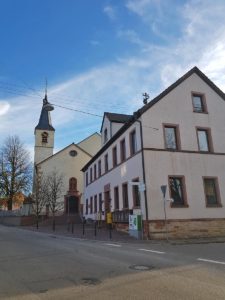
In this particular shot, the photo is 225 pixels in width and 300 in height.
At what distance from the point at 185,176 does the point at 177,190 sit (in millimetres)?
1082

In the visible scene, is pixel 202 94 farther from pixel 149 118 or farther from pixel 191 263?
pixel 191 263

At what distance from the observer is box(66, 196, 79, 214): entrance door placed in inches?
1928

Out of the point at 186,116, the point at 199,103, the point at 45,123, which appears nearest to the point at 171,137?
the point at 186,116

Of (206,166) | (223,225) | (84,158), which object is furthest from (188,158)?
(84,158)

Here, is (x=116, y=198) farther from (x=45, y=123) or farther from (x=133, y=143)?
(x=45, y=123)

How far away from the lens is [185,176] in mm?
20609

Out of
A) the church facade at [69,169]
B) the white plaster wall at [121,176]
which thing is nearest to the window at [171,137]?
the white plaster wall at [121,176]

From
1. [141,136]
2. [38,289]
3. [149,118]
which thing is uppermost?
[149,118]

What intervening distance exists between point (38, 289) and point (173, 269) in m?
3.54

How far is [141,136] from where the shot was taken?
20547 millimetres

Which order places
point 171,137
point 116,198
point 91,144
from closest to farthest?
point 171,137 → point 116,198 → point 91,144

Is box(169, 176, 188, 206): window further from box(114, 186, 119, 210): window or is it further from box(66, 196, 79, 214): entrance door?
box(66, 196, 79, 214): entrance door

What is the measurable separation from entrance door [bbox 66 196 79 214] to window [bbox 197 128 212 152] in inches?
1216

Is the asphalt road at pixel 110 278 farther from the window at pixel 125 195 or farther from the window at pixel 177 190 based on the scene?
the window at pixel 125 195
